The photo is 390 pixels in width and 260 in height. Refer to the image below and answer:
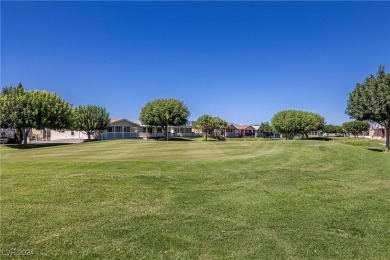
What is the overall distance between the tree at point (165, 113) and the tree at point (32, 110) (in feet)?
76.2

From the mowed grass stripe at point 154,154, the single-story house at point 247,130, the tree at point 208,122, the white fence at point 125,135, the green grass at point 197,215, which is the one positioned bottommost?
the green grass at point 197,215

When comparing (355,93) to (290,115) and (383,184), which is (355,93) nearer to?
(383,184)

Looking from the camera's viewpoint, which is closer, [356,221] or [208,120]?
[356,221]

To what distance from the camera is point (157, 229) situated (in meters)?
6.27

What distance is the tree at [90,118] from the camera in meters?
58.7

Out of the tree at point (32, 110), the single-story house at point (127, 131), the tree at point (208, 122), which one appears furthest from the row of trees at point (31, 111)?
the tree at point (208, 122)

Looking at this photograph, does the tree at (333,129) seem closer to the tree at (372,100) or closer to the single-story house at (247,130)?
the single-story house at (247,130)

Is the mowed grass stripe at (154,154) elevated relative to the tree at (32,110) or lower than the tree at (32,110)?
lower

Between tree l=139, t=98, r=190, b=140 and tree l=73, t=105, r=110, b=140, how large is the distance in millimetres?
10392

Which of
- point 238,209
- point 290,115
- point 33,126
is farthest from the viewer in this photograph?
point 290,115

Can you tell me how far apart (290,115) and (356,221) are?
74848 mm

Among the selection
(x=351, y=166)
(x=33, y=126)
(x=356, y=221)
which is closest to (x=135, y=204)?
(x=356, y=221)

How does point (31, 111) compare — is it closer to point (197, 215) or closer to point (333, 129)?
point (197, 215)

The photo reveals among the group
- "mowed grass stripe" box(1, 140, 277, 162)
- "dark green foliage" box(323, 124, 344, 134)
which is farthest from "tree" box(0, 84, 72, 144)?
"dark green foliage" box(323, 124, 344, 134)
